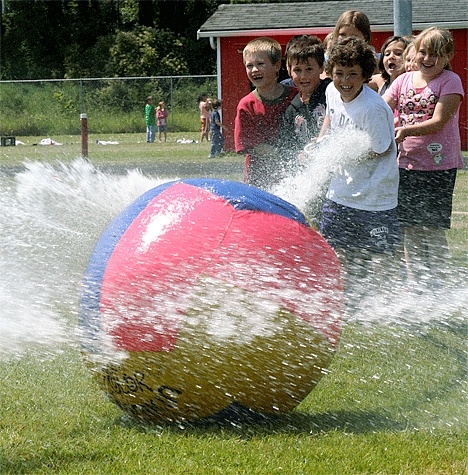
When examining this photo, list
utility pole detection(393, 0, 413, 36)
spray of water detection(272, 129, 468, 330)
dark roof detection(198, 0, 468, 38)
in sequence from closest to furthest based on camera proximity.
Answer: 1. spray of water detection(272, 129, 468, 330)
2. utility pole detection(393, 0, 413, 36)
3. dark roof detection(198, 0, 468, 38)

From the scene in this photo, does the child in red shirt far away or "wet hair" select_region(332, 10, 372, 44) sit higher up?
"wet hair" select_region(332, 10, 372, 44)

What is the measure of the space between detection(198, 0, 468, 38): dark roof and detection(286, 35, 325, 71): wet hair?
58.1 feet

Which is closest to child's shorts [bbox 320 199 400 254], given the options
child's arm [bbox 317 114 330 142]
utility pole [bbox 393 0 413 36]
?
child's arm [bbox 317 114 330 142]

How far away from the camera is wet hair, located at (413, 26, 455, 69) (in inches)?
242

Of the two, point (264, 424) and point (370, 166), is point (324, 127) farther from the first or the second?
point (264, 424)

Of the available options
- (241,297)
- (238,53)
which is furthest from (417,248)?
(238,53)

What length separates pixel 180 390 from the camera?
13.3 ft

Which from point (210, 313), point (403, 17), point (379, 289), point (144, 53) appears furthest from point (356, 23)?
point (144, 53)

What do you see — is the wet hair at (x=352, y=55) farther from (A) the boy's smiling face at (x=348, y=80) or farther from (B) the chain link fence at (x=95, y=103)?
(B) the chain link fence at (x=95, y=103)

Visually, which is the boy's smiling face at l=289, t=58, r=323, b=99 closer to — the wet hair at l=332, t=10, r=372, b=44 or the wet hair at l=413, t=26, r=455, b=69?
the wet hair at l=332, t=10, r=372, b=44

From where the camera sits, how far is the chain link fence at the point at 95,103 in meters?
31.5

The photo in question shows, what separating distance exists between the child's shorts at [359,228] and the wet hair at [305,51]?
1.00 metres

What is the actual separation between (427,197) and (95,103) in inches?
1030

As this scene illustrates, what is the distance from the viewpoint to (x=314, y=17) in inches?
1049
